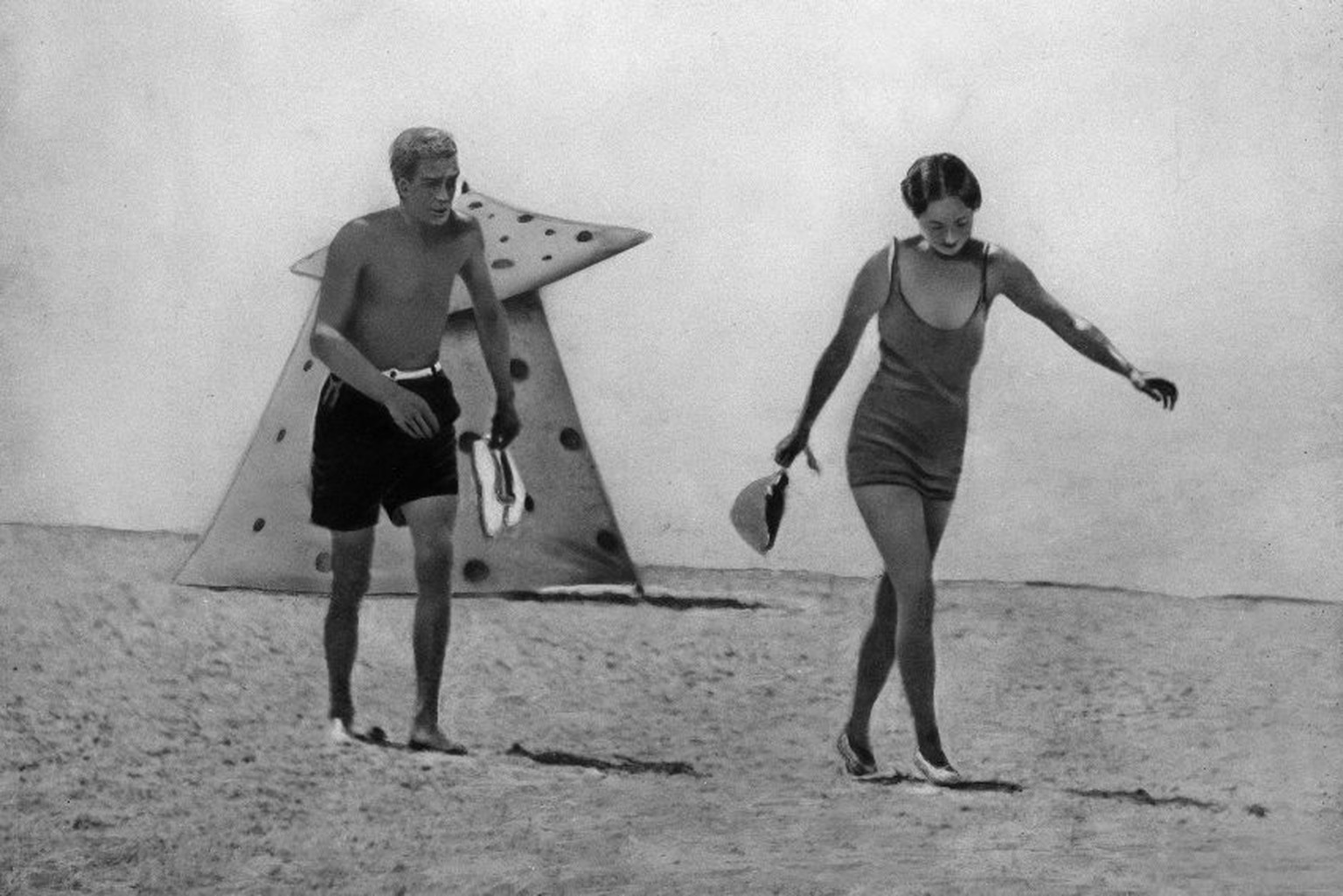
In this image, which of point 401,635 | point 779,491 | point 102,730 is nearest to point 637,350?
point 779,491

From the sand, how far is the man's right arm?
0.45m

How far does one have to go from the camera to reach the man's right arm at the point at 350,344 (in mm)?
4828

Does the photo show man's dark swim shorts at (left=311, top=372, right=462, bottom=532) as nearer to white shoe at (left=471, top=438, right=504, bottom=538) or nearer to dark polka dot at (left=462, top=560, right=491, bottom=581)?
white shoe at (left=471, top=438, right=504, bottom=538)

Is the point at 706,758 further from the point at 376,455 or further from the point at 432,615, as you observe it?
the point at 376,455

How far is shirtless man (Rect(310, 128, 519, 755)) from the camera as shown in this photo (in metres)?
4.85

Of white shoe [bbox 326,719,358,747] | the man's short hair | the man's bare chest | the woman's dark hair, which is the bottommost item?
white shoe [bbox 326,719,358,747]

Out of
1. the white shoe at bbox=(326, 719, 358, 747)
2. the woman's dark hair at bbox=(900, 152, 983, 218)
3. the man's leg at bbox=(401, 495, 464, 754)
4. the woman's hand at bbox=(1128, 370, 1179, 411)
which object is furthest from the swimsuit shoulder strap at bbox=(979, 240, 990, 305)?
the white shoe at bbox=(326, 719, 358, 747)

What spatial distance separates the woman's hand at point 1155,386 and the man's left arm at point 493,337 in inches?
56.5

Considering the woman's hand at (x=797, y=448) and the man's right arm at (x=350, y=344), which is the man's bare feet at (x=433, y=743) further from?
the woman's hand at (x=797, y=448)

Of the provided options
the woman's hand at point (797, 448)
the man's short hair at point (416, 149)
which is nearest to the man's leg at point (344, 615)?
the man's short hair at point (416, 149)

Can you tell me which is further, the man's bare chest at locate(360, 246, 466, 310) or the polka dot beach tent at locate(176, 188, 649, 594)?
the polka dot beach tent at locate(176, 188, 649, 594)

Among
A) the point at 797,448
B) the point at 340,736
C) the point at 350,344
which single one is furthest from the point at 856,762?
the point at 350,344

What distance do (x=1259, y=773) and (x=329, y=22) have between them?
2.77m

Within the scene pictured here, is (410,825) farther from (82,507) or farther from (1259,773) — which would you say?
(1259,773)
